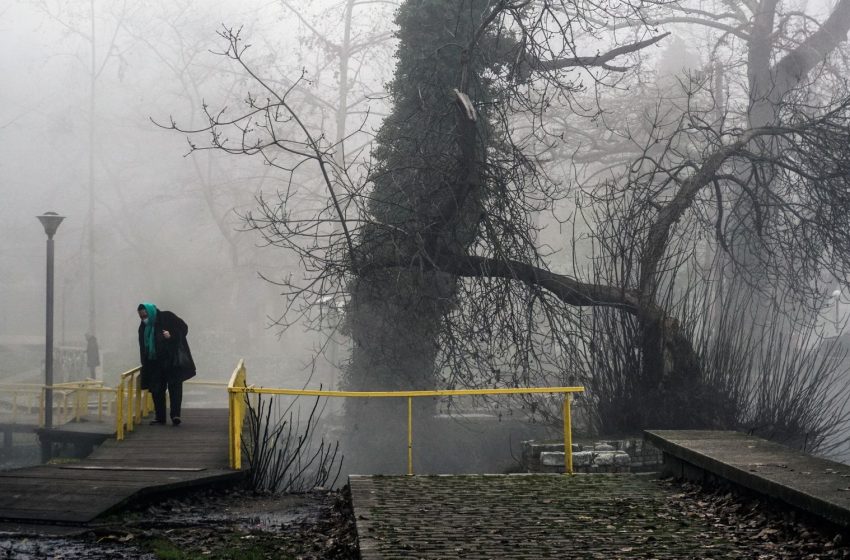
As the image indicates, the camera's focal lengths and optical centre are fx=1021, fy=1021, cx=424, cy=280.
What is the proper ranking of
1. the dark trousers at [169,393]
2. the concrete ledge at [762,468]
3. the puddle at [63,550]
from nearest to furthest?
the concrete ledge at [762,468] → the puddle at [63,550] → the dark trousers at [169,393]

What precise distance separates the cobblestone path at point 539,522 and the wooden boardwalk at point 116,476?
2.04m

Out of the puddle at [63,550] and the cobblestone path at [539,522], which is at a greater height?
the cobblestone path at [539,522]

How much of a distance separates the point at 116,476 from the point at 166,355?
3670mm

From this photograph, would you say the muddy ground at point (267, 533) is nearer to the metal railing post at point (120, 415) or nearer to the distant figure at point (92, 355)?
the metal railing post at point (120, 415)

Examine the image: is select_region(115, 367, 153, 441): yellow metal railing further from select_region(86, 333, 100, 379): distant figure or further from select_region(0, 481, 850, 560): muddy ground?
select_region(86, 333, 100, 379): distant figure

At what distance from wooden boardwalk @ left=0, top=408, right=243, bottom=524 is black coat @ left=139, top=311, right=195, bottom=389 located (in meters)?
0.85

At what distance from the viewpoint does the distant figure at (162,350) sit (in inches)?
545

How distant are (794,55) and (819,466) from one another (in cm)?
1902

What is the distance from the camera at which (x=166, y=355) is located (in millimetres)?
14008

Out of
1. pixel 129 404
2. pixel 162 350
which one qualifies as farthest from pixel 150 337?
pixel 129 404

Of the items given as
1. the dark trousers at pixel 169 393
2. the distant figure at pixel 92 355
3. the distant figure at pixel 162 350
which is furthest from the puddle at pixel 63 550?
the distant figure at pixel 92 355

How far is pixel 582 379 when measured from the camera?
15.5 meters

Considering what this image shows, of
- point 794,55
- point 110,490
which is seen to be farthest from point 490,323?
point 794,55

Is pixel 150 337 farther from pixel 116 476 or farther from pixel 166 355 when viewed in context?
pixel 116 476
